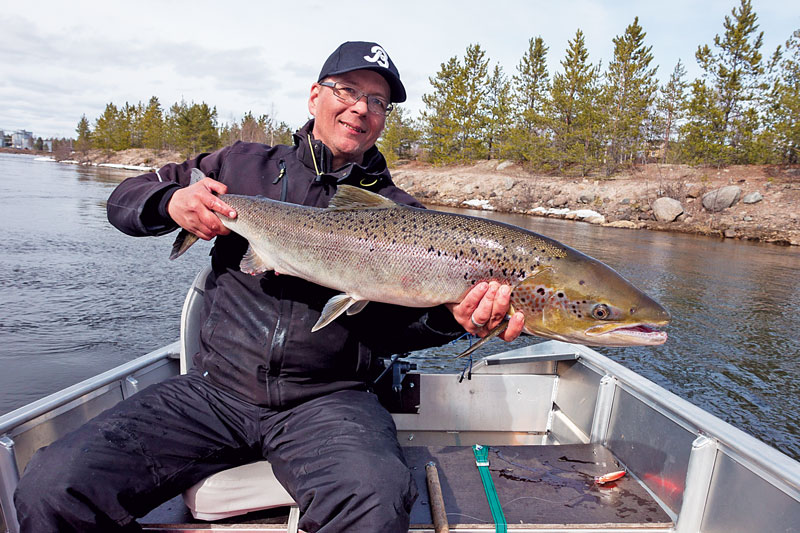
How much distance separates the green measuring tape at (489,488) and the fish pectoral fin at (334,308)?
134 cm

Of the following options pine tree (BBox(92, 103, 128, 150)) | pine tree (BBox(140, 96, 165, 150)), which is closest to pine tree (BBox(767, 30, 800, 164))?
pine tree (BBox(140, 96, 165, 150))

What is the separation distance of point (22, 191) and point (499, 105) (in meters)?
41.9

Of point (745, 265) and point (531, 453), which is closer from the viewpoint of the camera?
point (531, 453)

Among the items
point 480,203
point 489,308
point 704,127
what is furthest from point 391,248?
point 704,127

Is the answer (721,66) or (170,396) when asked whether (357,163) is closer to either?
(170,396)

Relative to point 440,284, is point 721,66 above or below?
above

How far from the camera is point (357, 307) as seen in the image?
280 cm

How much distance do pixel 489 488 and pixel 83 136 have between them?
471 feet

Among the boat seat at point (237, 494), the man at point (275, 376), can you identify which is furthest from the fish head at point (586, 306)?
the boat seat at point (237, 494)

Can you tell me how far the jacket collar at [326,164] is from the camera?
317 centimetres

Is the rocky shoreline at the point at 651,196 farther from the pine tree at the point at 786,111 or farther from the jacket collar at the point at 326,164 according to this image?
the jacket collar at the point at 326,164

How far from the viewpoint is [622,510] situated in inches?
116

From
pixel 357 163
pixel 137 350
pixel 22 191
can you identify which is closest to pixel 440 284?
pixel 357 163

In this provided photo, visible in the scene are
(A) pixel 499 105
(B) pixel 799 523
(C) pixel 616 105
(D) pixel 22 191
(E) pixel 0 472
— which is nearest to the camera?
(B) pixel 799 523
